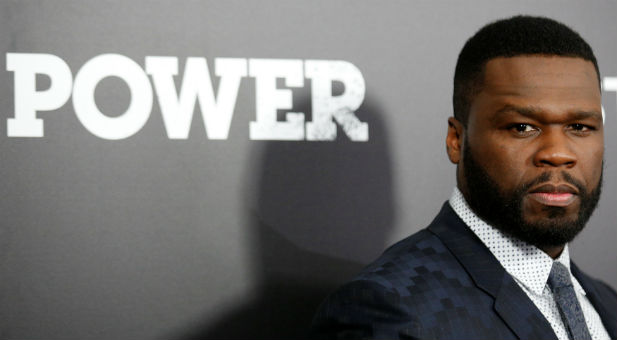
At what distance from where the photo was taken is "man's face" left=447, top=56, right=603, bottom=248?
1.25m

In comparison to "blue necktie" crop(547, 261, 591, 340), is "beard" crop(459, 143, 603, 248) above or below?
above

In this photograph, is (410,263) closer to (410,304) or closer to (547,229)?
(410,304)

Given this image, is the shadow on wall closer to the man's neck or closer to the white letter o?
the white letter o

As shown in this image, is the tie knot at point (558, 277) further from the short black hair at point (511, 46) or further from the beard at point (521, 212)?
the short black hair at point (511, 46)

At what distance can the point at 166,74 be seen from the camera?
66.0 inches

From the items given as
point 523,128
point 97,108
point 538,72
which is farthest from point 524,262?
point 97,108

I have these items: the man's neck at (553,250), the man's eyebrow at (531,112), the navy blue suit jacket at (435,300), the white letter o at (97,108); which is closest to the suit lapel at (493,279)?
the navy blue suit jacket at (435,300)

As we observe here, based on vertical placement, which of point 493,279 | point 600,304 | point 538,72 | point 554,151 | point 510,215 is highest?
point 538,72

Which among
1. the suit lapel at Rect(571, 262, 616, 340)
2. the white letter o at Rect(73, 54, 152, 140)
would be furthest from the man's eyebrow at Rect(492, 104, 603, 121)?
the white letter o at Rect(73, 54, 152, 140)

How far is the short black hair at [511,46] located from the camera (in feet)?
4.31

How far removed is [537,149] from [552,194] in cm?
9

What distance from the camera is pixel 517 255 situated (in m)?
1.28

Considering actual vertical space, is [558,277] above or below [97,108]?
below

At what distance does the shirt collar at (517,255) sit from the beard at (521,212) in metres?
0.01
